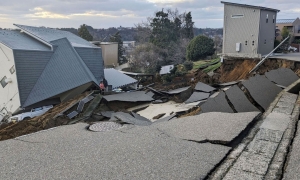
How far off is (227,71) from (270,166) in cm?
1690

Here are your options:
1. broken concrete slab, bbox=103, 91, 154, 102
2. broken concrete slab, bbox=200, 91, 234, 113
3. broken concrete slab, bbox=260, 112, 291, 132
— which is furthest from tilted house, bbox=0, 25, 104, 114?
broken concrete slab, bbox=260, 112, 291, 132

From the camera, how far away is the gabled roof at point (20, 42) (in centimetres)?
1756

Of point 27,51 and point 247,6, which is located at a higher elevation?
point 247,6

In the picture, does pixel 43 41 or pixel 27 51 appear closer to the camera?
pixel 27 51

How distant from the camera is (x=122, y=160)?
442cm

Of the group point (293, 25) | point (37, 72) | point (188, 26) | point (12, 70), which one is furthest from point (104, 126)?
point (188, 26)

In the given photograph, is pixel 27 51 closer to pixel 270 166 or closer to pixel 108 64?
pixel 270 166

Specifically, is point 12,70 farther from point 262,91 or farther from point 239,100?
point 262,91

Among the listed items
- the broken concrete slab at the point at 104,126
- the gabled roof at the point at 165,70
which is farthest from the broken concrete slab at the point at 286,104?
the gabled roof at the point at 165,70

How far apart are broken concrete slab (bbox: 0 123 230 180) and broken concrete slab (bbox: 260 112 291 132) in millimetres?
1596

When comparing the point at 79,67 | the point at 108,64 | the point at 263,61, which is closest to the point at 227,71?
the point at 263,61

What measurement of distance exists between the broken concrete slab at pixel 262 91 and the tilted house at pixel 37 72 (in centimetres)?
1268

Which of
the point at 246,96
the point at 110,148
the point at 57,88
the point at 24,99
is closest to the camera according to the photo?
the point at 110,148

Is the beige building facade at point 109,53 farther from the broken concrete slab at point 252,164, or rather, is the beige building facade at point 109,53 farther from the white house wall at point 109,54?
the broken concrete slab at point 252,164
